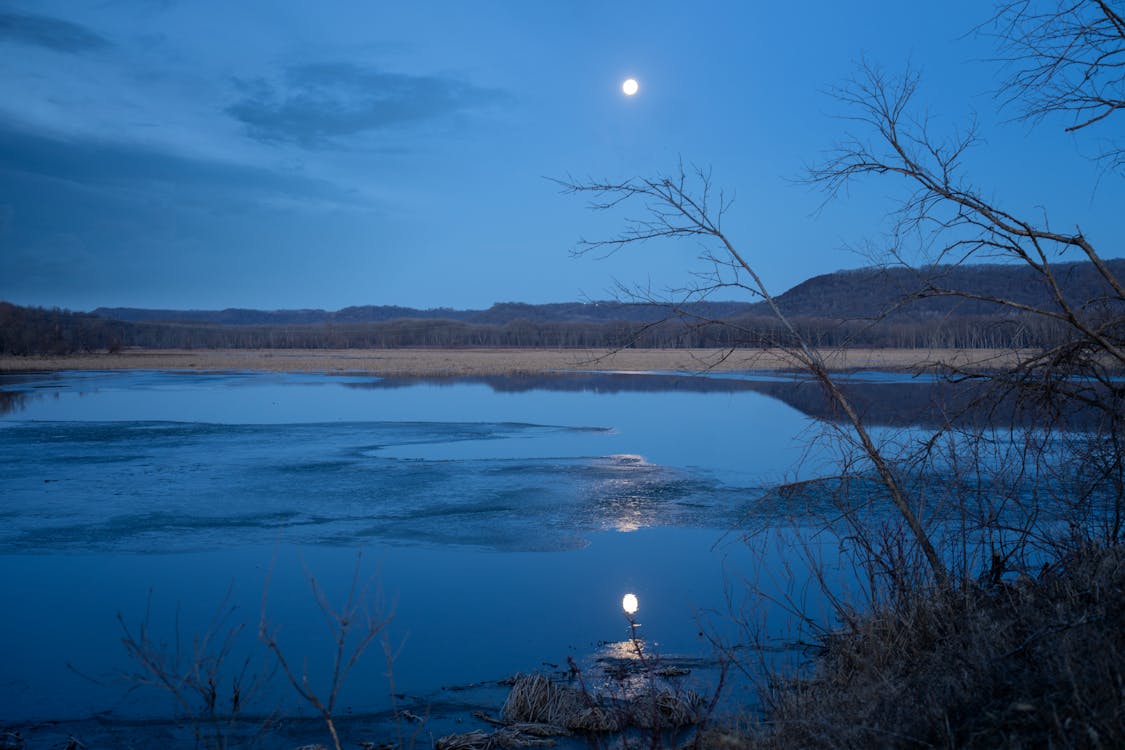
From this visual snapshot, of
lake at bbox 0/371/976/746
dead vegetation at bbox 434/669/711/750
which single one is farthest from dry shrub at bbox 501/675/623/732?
lake at bbox 0/371/976/746

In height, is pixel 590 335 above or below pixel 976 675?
above

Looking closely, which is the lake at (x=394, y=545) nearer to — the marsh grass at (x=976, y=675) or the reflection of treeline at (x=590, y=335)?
the marsh grass at (x=976, y=675)

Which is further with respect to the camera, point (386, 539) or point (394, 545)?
point (386, 539)

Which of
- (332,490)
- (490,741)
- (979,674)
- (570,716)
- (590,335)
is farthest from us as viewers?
(590,335)

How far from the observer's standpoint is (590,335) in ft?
390

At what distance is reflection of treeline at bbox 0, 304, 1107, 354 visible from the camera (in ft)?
21.3

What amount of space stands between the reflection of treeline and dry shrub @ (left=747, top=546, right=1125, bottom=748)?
176 centimetres

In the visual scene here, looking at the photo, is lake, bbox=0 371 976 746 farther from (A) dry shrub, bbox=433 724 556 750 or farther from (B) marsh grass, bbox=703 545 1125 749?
(B) marsh grass, bbox=703 545 1125 749

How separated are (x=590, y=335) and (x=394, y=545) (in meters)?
109

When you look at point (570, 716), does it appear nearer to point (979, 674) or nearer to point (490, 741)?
point (490, 741)

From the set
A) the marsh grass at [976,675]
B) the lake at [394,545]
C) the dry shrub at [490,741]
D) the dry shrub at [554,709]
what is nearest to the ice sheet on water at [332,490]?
the lake at [394,545]

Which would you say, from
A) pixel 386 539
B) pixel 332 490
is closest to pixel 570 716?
pixel 386 539

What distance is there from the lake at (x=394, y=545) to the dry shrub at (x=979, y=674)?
102 cm

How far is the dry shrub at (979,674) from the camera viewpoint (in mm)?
3543
